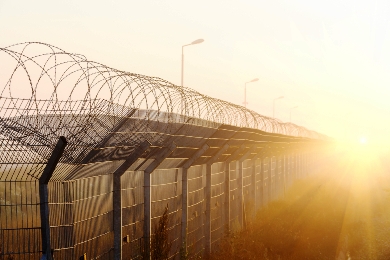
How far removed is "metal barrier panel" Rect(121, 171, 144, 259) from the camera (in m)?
11.0

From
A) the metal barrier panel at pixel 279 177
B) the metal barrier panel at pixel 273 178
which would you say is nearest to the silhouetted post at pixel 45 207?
the metal barrier panel at pixel 273 178

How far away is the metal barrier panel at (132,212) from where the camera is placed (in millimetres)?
11039

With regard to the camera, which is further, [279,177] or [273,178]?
[279,177]

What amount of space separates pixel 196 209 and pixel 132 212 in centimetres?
441

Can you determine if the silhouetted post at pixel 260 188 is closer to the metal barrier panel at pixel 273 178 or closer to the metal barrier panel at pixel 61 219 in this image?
the metal barrier panel at pixel 273 178

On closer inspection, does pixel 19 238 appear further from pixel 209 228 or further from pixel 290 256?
pixel 290 256

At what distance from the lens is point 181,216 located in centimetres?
1432

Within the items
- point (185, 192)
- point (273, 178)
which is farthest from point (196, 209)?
point (273, 178)

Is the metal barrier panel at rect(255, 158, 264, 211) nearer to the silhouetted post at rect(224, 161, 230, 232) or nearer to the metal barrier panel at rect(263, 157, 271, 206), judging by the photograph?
→ the metal barrier panel at rect(263, 157, 271, 206)

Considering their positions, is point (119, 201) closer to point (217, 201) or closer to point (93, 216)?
point (93, 216)

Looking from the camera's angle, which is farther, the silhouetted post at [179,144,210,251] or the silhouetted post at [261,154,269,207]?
the silhouetted post at [261,154,269,207]

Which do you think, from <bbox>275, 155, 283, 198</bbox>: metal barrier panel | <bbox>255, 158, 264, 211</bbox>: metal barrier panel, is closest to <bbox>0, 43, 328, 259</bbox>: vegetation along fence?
<bbox>255, 158, 264, 211</bbox>: metal barrier panel

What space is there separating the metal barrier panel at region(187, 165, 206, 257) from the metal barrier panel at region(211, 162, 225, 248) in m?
0.79

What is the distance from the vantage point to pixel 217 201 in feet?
58.1
